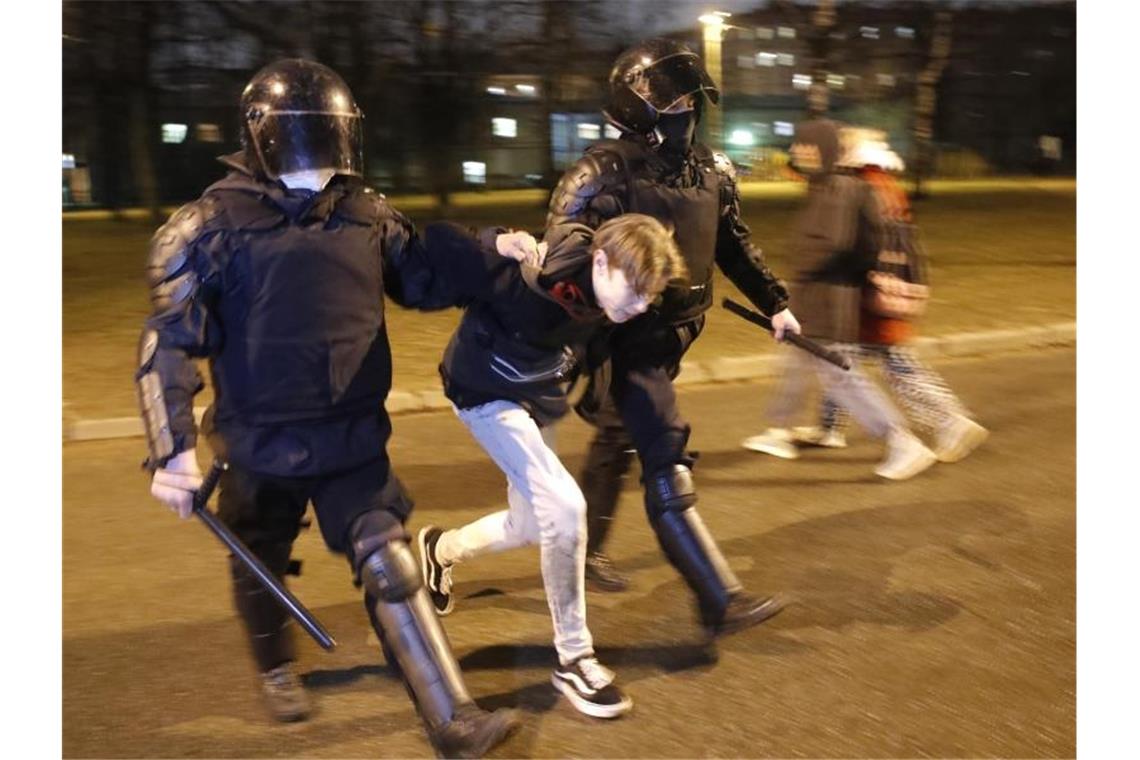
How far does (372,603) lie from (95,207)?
2373 cm

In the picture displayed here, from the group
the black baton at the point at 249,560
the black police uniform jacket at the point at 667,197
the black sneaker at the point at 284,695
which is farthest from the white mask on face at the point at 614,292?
the black sneaker at the point at 284,695

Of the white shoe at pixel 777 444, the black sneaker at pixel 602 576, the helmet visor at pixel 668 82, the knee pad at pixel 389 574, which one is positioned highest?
the helmet visor at pixel 668 82

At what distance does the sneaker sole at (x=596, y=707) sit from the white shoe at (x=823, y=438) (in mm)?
3131

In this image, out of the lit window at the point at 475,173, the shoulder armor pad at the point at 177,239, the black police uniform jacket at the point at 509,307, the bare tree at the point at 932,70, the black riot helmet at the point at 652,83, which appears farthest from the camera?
the lit window at the point at 475,173

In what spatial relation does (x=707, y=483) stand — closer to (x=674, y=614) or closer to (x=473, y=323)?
(x=674, y=614)

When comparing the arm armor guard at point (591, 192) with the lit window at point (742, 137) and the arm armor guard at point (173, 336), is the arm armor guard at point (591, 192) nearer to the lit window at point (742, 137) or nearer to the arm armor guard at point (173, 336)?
the arm armor guard at point (173, 336)

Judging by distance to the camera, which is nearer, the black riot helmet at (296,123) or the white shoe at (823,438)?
the black riot helmet at (296,123)

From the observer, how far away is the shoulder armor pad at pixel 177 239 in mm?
2941

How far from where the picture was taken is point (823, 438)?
20.9 feet

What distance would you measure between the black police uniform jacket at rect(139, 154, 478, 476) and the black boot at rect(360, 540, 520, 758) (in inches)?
11.7

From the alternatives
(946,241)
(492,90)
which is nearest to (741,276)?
(946,241)

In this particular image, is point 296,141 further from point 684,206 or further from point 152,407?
point 684,206

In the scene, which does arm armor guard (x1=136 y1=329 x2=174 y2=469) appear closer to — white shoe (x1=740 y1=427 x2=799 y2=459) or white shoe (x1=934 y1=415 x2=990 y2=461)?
white shoe (x1=740 y1=427 x2=799 y2=459)

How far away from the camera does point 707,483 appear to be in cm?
584
